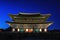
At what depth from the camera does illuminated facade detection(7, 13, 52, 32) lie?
20.3 m

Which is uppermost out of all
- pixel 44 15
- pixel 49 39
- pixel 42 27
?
pixel 44 15

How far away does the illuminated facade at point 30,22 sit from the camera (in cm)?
2032

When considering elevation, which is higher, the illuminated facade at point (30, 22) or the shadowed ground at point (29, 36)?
the illuminated facade at point (30, 22)

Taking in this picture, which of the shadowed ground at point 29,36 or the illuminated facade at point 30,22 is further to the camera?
the illuminated facade at point 30,22

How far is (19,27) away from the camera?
2055 cm

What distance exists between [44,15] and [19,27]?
2.99 meters

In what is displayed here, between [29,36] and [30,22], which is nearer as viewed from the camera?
[29,36]

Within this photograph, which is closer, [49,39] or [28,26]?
[49,39]

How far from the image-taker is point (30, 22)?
66.8 ft

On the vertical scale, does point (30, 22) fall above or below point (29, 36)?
above

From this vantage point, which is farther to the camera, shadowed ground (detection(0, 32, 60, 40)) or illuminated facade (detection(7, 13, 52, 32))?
illuminated facade (detection(7, 13, 52, 32))

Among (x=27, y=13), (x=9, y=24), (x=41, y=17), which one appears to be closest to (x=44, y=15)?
(x=41, y=17)

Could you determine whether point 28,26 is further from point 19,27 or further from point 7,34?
point 7,34

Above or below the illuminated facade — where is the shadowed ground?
below
